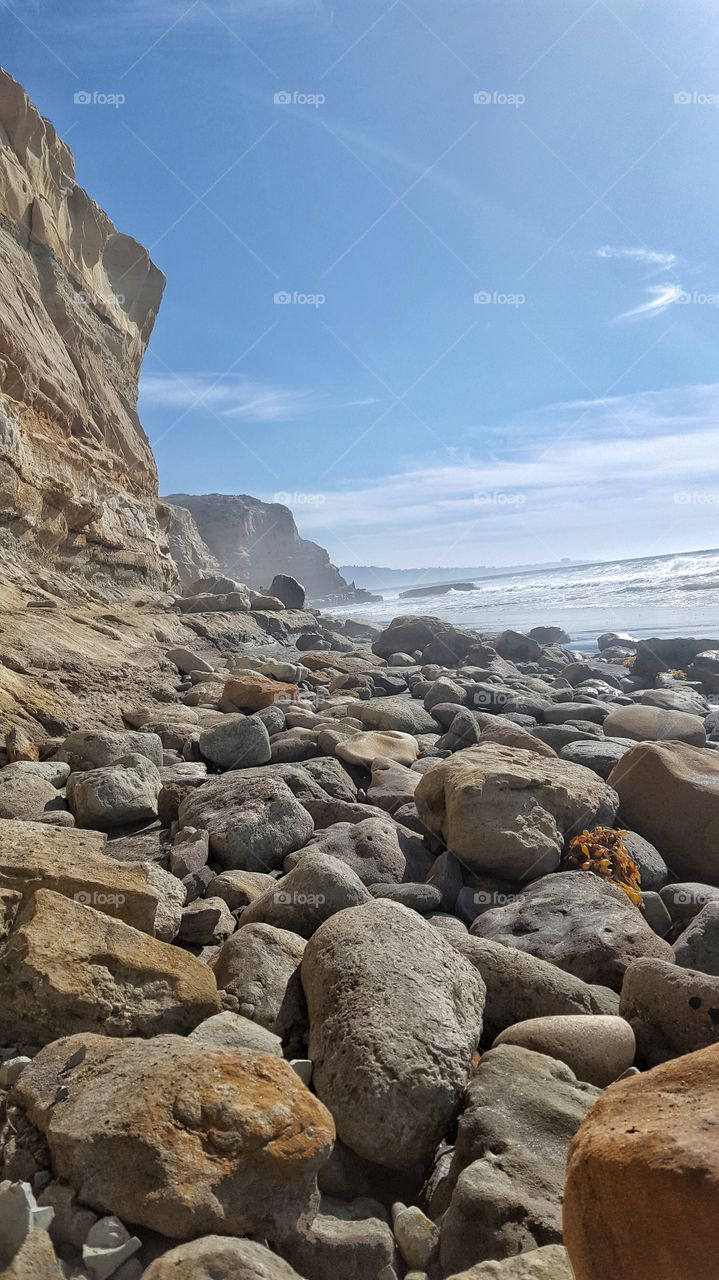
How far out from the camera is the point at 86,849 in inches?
115

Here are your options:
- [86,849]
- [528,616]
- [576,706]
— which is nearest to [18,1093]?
[86,849]

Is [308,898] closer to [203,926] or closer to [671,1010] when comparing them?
[203,926]

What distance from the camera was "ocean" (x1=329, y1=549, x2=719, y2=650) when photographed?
2613 centimetres

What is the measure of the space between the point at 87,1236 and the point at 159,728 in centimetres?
488

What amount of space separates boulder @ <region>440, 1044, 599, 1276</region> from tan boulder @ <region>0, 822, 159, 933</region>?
1312 millimetres

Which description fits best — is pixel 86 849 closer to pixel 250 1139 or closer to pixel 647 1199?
pixel 250 1139

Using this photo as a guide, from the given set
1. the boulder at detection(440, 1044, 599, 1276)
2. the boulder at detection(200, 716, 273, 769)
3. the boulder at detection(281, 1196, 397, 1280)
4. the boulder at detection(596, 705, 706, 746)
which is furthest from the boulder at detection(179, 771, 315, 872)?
the boulder at detection(596, 705, 706, 746)

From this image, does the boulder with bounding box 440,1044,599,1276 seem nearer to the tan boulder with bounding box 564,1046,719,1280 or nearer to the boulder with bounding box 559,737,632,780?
the tan boulder with bounding box 564,1046,719,1280

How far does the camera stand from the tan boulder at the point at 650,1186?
125 centimetres

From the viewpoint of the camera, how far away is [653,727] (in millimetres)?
8016

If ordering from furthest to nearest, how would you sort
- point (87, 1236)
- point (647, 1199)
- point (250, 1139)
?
1. point (250, 1139)
2. point (87, 1236)
3. point (647, 1199)

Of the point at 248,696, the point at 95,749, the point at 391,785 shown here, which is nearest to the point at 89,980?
the point at 95,749

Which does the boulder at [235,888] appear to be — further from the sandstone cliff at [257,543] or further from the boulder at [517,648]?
the sandstone cliff at [257,543]

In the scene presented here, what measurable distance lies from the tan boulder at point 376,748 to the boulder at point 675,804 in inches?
72.1
